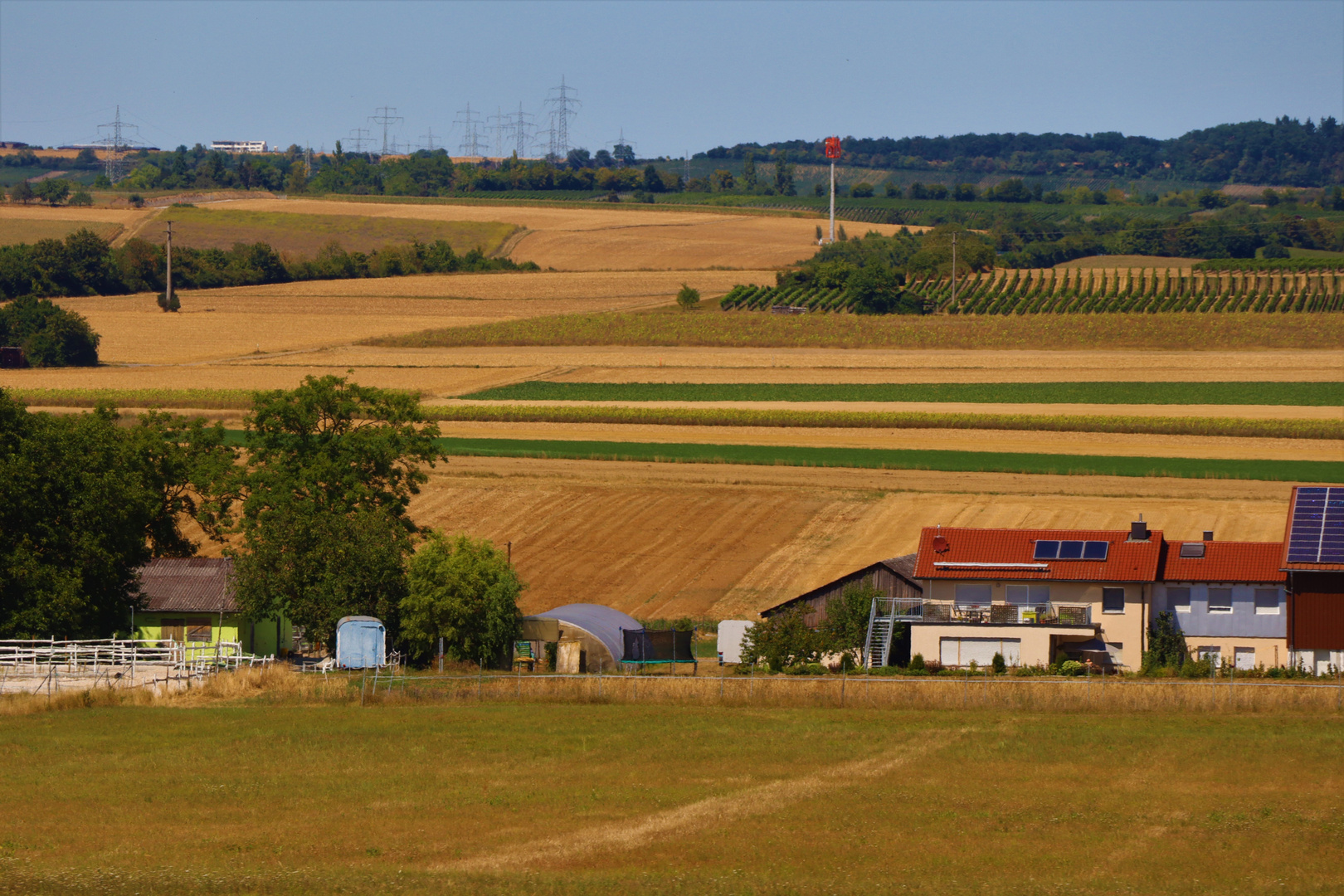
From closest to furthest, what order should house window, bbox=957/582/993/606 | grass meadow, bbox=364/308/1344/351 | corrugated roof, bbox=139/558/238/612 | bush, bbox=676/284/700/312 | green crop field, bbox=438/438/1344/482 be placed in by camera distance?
1. house window, bbox=957/582/993/606
2. corrugated roof, bbox=139/558/238/612
3. green crop field, bbox=438/438/1344/482
4. grass meadow, bbox=364/308/1344/351
5. bush, bbox=676/284/700/312

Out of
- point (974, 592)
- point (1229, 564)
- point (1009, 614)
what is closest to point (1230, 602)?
point (1229, 564)

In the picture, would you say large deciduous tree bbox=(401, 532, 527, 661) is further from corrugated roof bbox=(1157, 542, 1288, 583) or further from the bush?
the bush

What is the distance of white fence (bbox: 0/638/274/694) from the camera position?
4031cm

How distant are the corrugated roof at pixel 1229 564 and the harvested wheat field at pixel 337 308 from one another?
91.4 meters

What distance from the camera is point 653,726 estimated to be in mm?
35406

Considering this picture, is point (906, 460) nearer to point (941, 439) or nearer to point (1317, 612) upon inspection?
point (941, 439)

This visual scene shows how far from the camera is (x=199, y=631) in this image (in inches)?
1966

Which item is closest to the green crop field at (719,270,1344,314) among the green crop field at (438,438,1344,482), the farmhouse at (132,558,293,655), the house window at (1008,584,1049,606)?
the green crop field at (438,438,1344,482)

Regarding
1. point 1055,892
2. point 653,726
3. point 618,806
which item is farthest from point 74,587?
point 1055,892

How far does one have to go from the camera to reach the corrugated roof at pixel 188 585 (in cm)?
5022

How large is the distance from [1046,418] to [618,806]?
6281 centimetres

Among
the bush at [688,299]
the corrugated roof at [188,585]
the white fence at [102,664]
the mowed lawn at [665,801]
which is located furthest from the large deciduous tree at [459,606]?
the bush at [688,299]

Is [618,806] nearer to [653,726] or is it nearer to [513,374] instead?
[653,726]

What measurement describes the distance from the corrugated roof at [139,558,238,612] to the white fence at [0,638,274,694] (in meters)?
5.17
